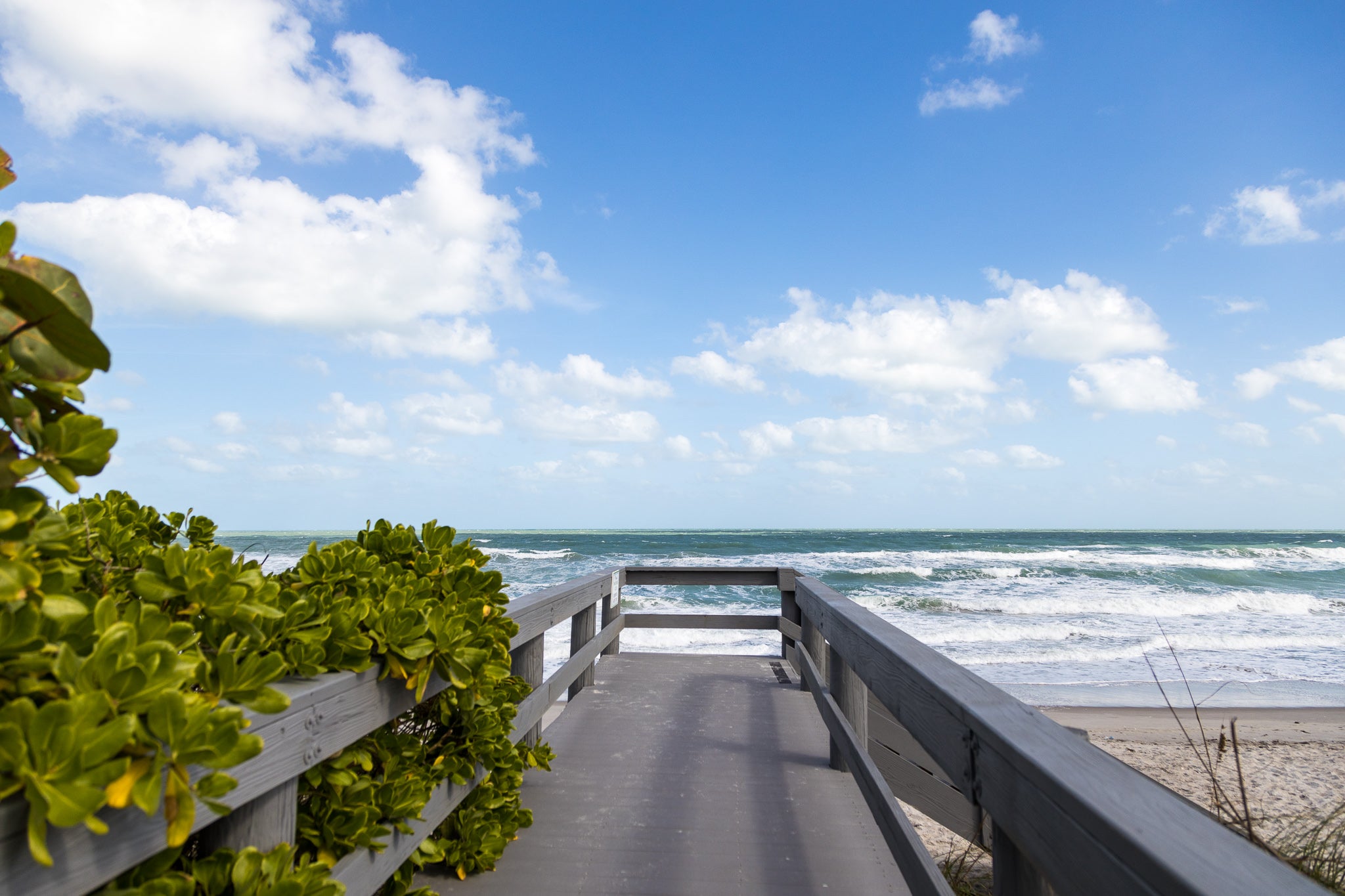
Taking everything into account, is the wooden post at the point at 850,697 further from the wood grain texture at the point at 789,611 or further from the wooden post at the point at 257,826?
the wooden post at the point at 257,826

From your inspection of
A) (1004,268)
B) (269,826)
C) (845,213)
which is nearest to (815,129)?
(845,213)

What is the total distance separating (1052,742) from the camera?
100 centimetres

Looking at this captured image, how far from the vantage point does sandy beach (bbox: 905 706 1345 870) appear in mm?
5520

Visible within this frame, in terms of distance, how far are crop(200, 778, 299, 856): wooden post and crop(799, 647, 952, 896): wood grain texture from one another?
1.15m

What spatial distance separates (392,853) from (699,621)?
13.4 feet

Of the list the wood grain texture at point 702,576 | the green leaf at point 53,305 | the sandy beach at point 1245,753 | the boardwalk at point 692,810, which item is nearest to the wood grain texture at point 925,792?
the sandy beach at point 1245,753

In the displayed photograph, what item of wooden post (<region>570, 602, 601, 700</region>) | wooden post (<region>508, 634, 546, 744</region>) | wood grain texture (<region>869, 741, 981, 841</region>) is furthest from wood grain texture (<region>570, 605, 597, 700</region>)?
wood grain texture (<region>869, 741, 981, 841</region>)

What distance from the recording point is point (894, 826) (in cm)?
164

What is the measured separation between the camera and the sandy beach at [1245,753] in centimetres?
552

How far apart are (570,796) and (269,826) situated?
1933 mm

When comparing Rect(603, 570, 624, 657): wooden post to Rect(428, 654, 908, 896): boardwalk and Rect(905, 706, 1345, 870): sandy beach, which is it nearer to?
Rect(428, 654, 908, 896): boardwalk

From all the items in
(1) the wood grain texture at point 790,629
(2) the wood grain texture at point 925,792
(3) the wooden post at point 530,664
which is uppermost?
(3) the wooden post at point 530,664

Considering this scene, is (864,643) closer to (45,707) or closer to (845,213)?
(45,707)

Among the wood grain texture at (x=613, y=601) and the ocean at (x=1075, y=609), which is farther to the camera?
the ocean at (x=1075, y=609)
